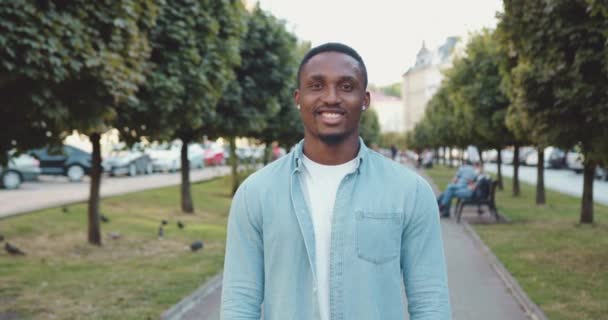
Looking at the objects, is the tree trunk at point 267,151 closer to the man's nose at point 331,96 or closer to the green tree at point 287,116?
the green tree at point 287,116

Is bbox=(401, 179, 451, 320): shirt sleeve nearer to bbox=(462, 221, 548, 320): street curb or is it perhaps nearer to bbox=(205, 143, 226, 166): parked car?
bbox=(462, 221, 548, 320): street curb

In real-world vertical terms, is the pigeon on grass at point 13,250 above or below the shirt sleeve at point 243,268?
below

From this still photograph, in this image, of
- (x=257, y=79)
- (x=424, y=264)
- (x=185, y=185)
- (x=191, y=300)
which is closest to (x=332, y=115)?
(x=424, y=264)

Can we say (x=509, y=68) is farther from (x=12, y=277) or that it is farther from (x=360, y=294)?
(x=360, y=294)

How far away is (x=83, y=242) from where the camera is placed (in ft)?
40.8

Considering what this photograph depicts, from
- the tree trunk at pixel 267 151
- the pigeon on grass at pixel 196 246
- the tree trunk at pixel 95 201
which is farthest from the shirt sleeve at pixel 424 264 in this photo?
the tree trunk at pixel 267 151

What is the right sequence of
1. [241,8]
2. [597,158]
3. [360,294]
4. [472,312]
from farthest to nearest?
[241,8] → [597,158] → [472,312] → [360,294]

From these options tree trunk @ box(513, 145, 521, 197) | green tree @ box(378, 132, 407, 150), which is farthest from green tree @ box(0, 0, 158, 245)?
green tree @ box(378, 132, 407, 150)

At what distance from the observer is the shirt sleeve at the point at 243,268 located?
2.45 meters

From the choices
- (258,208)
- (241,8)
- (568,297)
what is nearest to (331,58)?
(258,208)

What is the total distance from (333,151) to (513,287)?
6.43 m

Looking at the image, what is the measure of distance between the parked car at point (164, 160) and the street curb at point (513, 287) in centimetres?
2867

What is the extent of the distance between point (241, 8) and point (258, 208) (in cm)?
1274

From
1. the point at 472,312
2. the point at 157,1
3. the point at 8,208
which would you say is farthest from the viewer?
the point at 8,208
